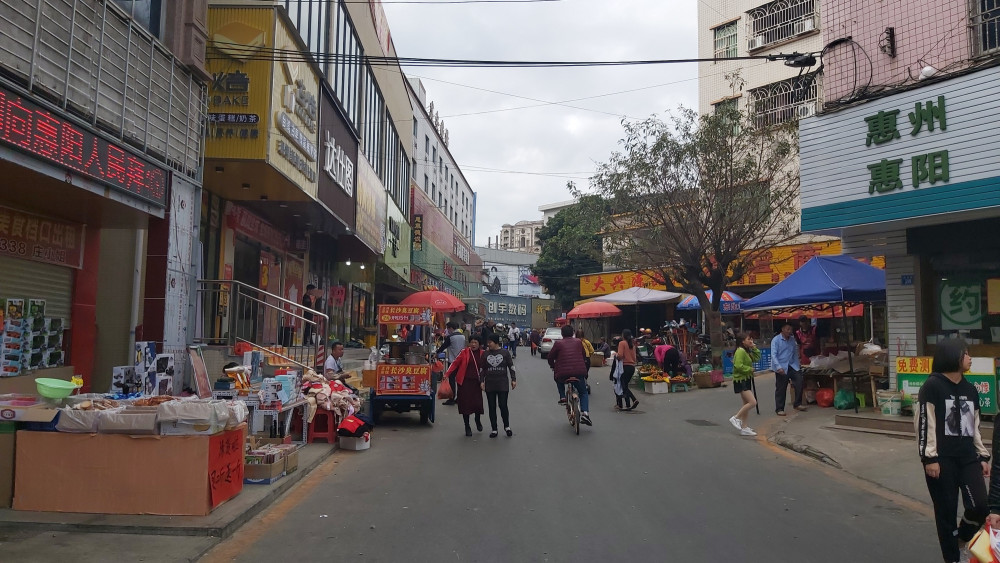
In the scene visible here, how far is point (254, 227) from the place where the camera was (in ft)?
56.5

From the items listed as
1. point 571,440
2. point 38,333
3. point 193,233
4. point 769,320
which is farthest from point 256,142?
point 769,320

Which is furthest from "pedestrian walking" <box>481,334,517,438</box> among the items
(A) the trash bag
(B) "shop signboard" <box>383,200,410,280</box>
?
(B) "shop signboard" <box>383,200,410,280</box>

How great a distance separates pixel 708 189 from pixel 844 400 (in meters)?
9.03

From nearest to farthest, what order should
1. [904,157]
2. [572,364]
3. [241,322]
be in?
[904,157] < [572,364] < [241,322]

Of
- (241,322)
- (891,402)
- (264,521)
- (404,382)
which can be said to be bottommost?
(264,521)

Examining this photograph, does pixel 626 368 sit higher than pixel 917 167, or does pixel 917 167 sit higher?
pixel 917 167

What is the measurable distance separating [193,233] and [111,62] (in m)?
3.00

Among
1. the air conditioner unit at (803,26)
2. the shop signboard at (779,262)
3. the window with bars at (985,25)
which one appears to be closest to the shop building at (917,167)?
the window with bars at (985,25)

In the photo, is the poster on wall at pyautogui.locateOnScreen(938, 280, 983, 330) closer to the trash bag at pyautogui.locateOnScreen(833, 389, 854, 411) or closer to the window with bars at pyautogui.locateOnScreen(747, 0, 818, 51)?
the trash bag at pyautogui.locateOnScreen(833, 389, 854, 411)

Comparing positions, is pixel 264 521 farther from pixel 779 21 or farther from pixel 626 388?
pixel 779 21

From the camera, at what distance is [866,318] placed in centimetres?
2209

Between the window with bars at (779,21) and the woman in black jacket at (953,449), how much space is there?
25.8 meters

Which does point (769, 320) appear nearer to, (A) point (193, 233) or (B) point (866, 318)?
(B) point (866, 318)

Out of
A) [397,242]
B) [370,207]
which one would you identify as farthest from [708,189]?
[397,242]
